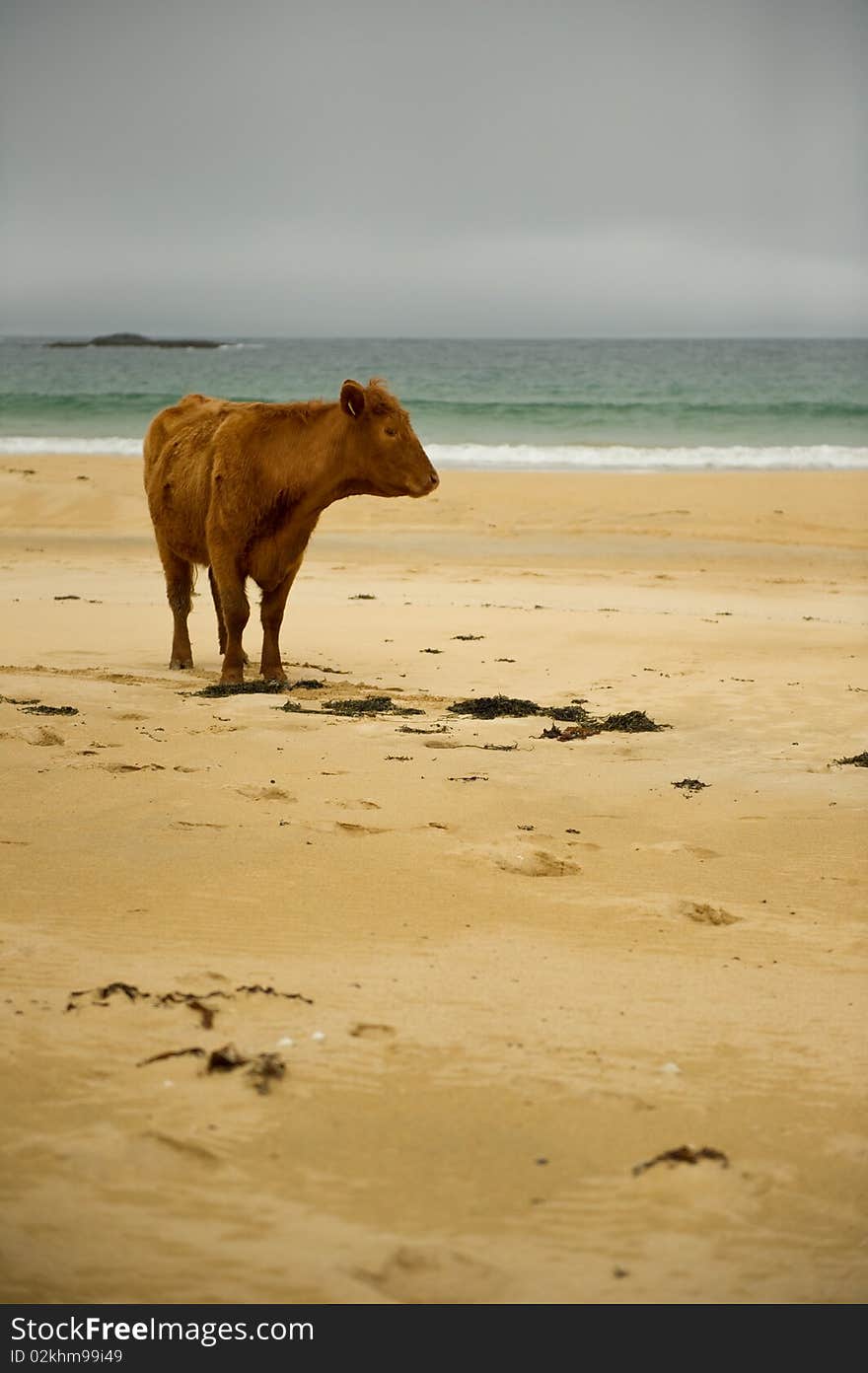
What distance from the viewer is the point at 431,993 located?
12.1ft

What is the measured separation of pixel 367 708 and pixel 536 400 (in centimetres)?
4196

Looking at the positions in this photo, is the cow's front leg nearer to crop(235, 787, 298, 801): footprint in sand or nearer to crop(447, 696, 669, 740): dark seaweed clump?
crop(447, 696, 669, 740): dark seaweed clump

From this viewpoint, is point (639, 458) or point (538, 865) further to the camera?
point (639, 458)

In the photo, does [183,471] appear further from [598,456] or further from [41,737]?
[598,456]

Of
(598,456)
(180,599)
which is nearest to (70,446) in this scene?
(598,456)

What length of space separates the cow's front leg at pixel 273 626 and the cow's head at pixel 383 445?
2.90 feet

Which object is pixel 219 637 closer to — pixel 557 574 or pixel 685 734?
pixel 685 734

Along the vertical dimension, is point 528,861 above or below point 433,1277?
above

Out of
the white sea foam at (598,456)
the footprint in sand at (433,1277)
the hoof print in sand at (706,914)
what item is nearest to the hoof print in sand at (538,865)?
the hoof print in sand at (706,914)

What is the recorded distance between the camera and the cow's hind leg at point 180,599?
9.20 metres

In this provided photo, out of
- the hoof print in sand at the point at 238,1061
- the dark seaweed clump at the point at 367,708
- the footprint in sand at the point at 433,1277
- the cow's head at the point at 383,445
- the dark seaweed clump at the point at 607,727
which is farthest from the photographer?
the cow's head at the point at 383,445

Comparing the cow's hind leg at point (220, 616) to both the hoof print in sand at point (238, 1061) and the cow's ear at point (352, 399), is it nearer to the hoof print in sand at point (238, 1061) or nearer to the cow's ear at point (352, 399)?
the cow's ear at point (352, 399)

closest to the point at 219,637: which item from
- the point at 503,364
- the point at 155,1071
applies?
the point at 155,1071

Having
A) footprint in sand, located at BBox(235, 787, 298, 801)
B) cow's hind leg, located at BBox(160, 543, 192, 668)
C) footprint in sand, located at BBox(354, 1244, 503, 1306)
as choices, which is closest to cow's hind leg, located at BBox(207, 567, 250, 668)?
cow's hind leg, located at BBox(160, 543, 192, 668)
